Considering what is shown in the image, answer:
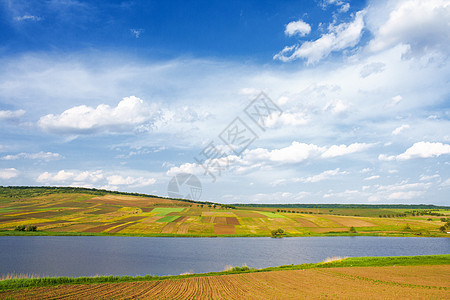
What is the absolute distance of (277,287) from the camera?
30.4m

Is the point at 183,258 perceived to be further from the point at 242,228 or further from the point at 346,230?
the point at 346,230

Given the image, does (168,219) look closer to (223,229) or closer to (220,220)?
(220,220)

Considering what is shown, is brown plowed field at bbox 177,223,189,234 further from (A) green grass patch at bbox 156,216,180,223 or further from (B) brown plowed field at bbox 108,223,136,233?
(B) brown plowed field at bbox 108,223,136,233

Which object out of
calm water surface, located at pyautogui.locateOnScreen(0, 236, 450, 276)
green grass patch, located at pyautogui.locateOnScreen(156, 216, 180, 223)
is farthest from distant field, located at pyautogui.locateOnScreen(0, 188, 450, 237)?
calm water surface, located at pyautogui.locateOnScreen(0, 236, 450, 276)

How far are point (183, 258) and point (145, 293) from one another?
2707cm

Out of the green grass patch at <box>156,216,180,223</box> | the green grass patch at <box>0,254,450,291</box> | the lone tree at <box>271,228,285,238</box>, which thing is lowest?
the lone tree at <box>271,228,285,238</box>

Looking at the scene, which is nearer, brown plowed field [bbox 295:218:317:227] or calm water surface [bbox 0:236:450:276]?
calm water surface [bbox 0:236:450:276]

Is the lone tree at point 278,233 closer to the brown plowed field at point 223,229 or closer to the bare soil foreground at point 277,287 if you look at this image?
the brown plowed field at point 223,229

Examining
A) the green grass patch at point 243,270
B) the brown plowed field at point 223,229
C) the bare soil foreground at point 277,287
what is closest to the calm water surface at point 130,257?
the green grass patch at point 243,270

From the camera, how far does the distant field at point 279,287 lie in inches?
1032

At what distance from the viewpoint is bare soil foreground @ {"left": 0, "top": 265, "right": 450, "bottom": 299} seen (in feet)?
85.8

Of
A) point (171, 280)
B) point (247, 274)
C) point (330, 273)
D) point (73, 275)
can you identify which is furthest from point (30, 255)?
point (330, 273)

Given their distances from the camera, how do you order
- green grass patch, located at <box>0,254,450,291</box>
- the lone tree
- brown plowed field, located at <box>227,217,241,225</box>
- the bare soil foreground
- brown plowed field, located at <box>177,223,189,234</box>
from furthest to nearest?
1. brown plowed field, located at <box>227,217,241,225</box>
2. the lone tree
3. brown plowed field, located at <box>177,223,189,234</box>
4. green grass patch, located at <box>0,254,450,291</box>
5. the bare soil foreground

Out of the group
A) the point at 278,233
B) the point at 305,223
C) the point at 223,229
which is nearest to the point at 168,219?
the point at 223,229
